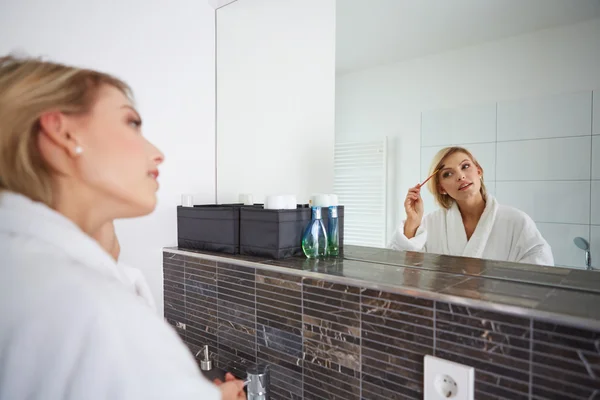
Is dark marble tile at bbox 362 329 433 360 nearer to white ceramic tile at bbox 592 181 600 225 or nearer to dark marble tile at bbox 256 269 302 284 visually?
dark marble tile at bbox 256 269 302 284

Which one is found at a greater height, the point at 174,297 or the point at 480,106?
the point at 480,106

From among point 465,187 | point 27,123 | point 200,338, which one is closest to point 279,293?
point 200,338

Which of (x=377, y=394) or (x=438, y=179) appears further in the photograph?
(x=438, y=179)

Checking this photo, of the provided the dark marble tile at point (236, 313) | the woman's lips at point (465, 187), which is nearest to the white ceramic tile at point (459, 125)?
the woman's lips at point (465, 187)

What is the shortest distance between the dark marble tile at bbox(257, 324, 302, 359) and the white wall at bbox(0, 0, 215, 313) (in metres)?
0.34

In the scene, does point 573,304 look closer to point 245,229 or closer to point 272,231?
point 272,231

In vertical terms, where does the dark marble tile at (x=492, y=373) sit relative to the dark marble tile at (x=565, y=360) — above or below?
below

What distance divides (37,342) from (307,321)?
619mm

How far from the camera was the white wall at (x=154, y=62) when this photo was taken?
0.77 metres

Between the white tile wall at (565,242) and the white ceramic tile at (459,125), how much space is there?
0.82ft

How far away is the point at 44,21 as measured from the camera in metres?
0.79

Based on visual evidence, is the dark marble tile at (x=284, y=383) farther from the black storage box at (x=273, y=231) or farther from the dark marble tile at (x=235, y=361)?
the black storage box at (x=273, y=231)

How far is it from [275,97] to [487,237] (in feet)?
2.86

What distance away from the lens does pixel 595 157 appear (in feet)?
2.60
